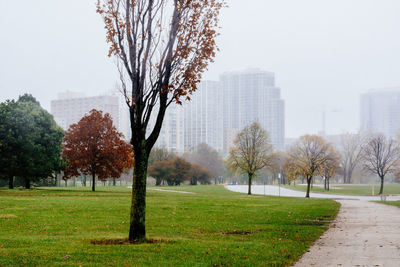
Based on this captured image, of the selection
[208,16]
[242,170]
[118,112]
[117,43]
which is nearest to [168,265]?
[117,43]

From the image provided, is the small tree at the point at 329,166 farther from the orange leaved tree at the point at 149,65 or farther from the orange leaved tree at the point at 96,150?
the orange leaved tree at the point at 149,65

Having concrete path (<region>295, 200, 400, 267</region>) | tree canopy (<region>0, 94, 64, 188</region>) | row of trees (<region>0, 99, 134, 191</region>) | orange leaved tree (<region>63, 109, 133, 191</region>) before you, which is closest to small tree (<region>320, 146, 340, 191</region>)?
orange leaved tree (<region>63, 109, 133, 191</region>)

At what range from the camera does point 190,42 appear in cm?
1290

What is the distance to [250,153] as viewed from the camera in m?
59.0

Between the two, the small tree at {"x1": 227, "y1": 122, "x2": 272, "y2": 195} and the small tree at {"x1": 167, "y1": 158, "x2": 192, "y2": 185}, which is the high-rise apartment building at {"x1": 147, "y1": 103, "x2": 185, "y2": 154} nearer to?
the small tree at {"x1": 167, "y1": 158, "x2": 192, "y2": 185}

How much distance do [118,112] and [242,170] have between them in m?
129

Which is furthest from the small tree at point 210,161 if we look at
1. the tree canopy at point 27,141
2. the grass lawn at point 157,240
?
the grass lawn at point 157,240

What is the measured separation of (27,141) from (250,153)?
2784 cm

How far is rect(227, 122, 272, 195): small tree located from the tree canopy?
2222 centimetres

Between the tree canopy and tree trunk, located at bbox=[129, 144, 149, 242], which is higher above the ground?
the tree canopy

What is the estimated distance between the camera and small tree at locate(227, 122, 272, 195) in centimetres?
5850

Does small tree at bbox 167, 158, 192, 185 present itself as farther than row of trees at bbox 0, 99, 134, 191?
Yes

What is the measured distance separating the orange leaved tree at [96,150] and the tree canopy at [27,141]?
183 centimetres

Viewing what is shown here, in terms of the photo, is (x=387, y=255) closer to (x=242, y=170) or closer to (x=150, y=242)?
(x=150, y=242)
